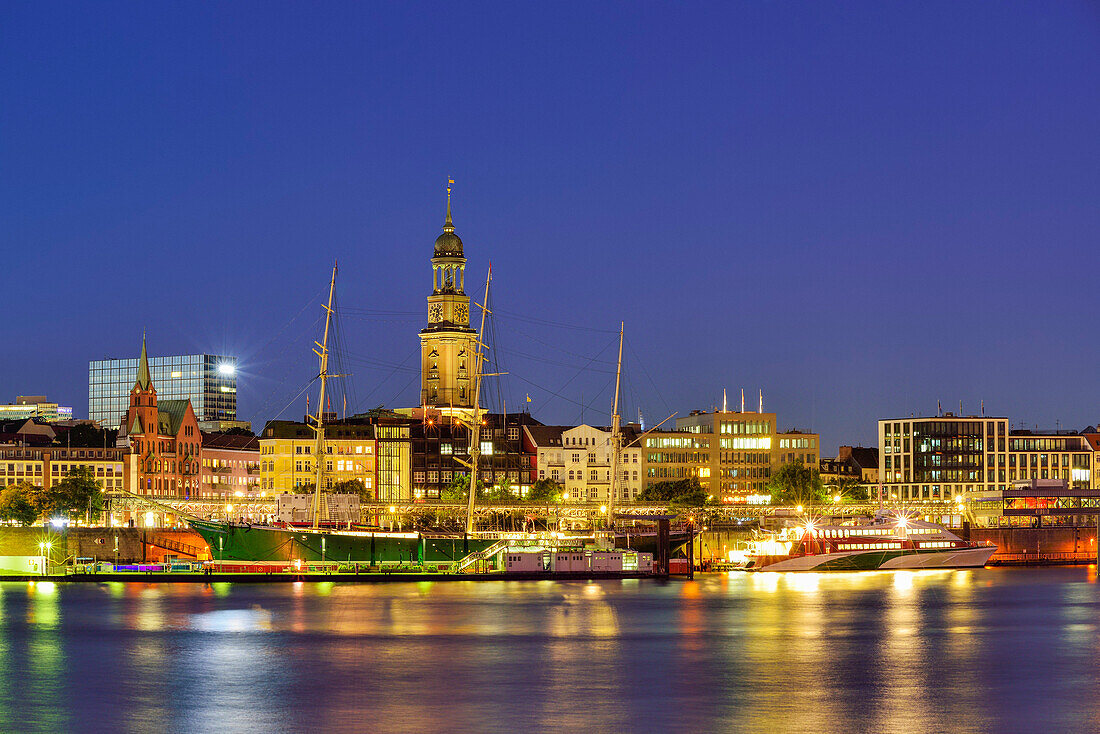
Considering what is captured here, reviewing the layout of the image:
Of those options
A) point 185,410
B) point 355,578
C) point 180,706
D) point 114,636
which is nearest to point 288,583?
point 355,578

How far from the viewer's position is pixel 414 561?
128m

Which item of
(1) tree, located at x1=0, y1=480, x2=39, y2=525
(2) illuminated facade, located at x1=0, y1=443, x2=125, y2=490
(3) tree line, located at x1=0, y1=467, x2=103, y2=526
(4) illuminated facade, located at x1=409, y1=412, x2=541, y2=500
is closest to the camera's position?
(1) tree, located at x1=0, y1=480, x2=39, y2=525

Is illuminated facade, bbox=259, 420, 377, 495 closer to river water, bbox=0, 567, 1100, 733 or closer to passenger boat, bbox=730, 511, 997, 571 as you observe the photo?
passenger boat, bbox=730, 511, 997, 571

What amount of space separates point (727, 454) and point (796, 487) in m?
14.9

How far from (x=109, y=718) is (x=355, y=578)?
66174 mm

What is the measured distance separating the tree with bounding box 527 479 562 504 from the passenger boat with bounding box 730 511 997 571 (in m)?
36.8

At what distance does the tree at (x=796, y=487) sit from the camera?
177625mm

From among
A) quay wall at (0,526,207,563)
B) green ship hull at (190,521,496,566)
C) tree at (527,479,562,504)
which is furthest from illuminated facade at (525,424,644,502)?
green ship hull at (190,521,496,566)

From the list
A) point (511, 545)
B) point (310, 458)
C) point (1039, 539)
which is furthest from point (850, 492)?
point (511, 545)

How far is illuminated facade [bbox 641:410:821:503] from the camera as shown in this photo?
190 metres

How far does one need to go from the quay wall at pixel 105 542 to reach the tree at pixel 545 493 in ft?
150

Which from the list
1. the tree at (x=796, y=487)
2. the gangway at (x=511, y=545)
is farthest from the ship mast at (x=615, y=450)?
the tree at (x=796, y=487)

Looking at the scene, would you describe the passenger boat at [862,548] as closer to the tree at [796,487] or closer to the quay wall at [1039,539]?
the quay wall at [1039,539]

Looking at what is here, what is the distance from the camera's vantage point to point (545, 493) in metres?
177
